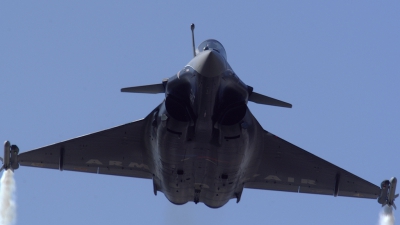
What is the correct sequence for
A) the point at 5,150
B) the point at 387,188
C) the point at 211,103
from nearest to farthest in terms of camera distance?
the point at 211,103
the point at 5,150
the point at 387,188

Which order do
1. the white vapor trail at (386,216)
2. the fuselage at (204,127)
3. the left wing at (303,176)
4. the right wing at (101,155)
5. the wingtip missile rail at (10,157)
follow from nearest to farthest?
the fuselage at (204,127) → the wingtip missile rail at (10,157) → the right wing at (101,155) → the white vapor trail at (386,216) → the left wing at (303,176)

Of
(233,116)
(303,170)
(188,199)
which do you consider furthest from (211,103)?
(303,170)

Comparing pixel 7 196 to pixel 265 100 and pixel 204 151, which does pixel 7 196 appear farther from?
pixel 265 100

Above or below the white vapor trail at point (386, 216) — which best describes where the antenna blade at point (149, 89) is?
above

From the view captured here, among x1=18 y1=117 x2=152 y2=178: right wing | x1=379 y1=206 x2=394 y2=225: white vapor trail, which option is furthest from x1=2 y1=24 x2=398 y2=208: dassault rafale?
x1=379 y1=206 x2=394 y2=225: white vapor trail

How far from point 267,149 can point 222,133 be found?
4667 mm

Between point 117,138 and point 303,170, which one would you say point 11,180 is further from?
point 303,170

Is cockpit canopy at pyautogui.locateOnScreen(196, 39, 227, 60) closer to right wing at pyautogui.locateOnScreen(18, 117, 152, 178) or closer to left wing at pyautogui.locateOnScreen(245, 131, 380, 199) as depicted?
right wing at pyautogui.locateOnScreen(18, 117, 152, 178)

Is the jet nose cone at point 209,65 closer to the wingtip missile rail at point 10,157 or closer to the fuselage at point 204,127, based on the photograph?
the fuselage at point 204,127

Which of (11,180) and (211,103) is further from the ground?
(211,103)

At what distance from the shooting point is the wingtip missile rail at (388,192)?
30188 mm

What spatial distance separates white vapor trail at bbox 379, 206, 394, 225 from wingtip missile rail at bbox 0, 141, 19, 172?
14352 mm

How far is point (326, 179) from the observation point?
31875mm

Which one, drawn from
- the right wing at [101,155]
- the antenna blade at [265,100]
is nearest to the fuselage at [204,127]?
the antenna blade at [265,100]
